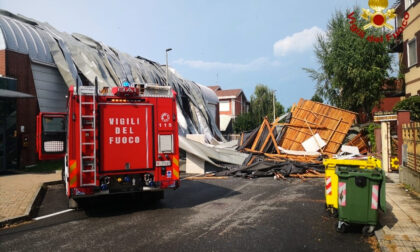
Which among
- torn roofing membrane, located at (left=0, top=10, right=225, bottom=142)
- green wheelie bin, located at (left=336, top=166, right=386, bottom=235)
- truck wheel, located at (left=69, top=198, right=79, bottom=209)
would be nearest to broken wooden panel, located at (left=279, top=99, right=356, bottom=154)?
torn roofing membrane, located at (left=0, top=10, right=225, bottom=142)

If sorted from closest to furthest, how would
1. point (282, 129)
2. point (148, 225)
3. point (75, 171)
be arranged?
point (148, 225), point (75, 171), point (282, 129)

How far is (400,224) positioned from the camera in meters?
6.18

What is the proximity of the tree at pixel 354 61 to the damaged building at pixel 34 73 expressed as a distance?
14626mm

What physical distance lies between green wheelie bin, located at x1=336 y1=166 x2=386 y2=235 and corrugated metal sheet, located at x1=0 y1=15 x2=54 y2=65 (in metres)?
16.1

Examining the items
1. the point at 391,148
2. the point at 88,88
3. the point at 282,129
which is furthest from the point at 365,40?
the point at 88,88

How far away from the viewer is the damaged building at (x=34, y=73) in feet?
51.5

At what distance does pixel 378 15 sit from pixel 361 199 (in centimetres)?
1923

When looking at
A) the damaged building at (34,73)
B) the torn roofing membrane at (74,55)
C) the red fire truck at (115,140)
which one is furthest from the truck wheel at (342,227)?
the torn roofing membrane at (74,55)

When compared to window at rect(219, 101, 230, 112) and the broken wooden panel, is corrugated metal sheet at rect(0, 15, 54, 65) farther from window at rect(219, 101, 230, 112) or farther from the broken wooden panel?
window at rect(219, 101, 230, 112)

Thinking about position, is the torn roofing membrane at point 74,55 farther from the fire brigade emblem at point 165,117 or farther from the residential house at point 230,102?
the residential house at point 230,102

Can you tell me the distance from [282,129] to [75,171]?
13760 millimetres

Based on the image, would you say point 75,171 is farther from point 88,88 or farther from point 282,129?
point 282,129

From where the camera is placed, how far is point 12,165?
52.4 ft

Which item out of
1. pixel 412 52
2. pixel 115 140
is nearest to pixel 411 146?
pixel 115 140
